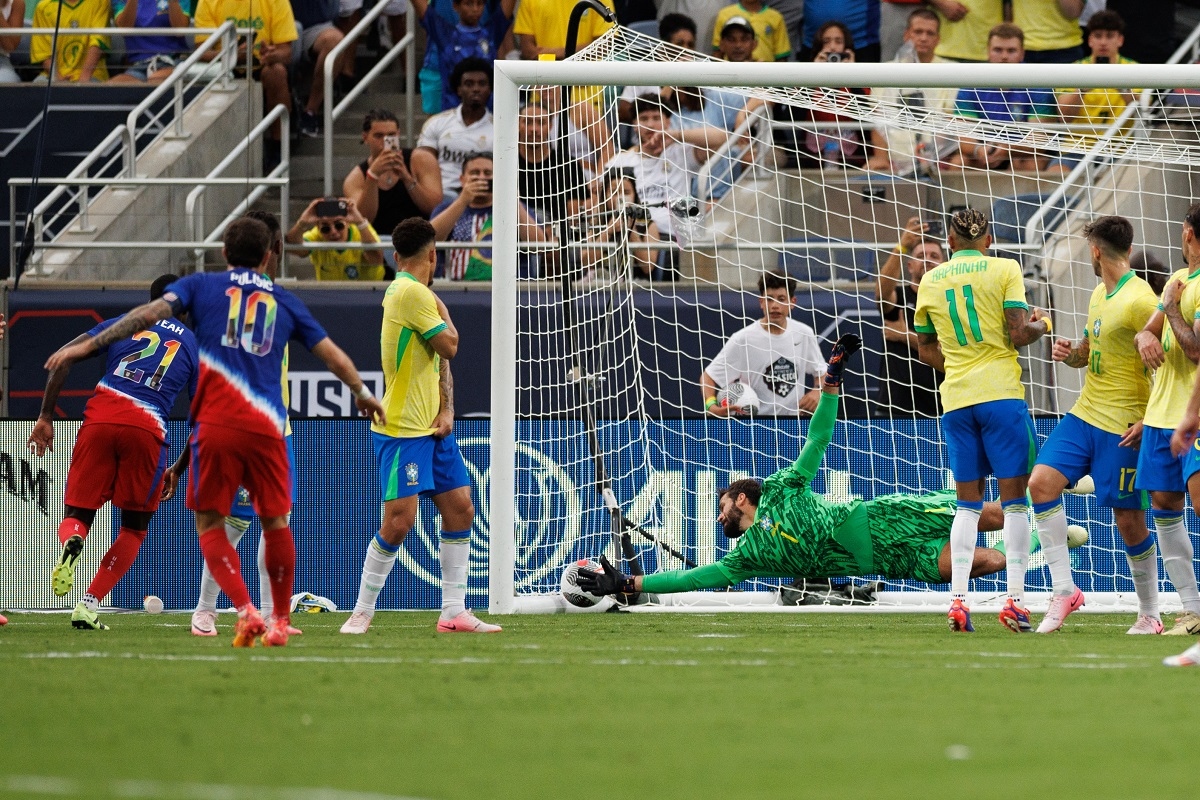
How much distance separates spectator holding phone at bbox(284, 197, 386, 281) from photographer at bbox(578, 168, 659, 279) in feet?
7.48

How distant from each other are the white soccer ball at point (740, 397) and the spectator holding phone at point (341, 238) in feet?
11.9

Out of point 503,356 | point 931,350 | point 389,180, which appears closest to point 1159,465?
point 931,350

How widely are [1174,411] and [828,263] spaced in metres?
5.26

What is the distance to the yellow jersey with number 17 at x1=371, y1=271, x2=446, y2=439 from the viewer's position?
818cm

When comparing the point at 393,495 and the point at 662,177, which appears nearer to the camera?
the point at 393,495

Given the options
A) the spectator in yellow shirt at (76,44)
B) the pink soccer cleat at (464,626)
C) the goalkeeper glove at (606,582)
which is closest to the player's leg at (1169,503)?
the goalkeeper glove at (606,582)

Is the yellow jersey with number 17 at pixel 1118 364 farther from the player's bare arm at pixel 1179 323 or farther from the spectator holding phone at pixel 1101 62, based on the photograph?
the spectator holding phone at pixel 1101 62

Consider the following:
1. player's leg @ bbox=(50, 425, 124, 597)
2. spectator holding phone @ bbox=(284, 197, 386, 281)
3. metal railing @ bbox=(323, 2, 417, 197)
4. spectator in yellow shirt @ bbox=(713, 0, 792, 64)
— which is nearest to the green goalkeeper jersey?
player's leg @ bbox=(50, 425, 124, 597)

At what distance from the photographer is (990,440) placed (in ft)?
27.2

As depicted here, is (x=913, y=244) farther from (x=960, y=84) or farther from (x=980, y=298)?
(x=980, y=298)

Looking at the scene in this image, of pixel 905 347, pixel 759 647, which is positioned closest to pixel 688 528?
pixel 905 347

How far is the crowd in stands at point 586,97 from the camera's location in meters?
12.5

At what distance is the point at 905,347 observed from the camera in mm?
12109

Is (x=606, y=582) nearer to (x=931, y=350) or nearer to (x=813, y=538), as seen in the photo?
(x=813, y=538)
